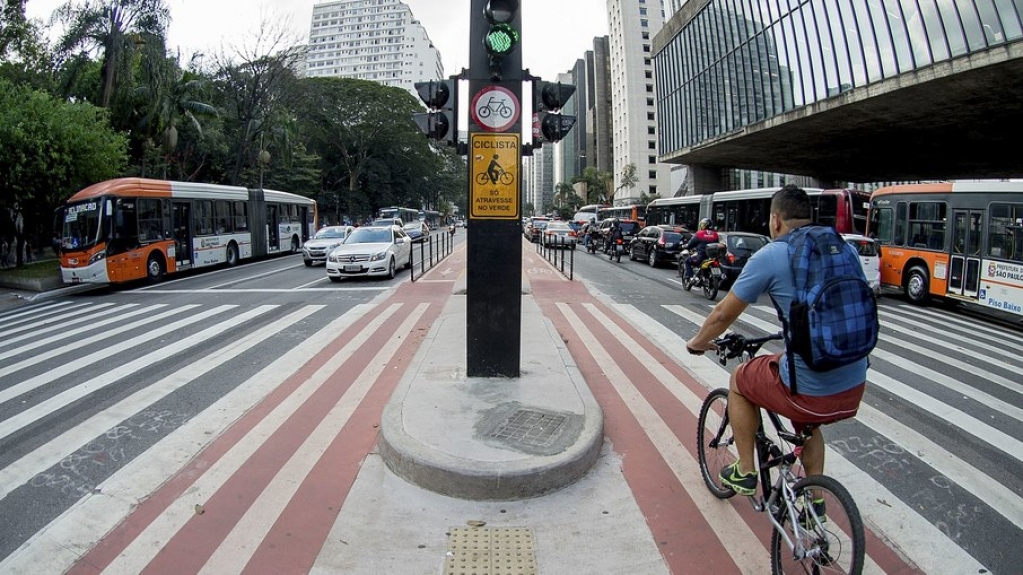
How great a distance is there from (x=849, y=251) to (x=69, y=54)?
3182 cm

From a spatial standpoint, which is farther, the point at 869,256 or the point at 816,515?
the point at 869,256

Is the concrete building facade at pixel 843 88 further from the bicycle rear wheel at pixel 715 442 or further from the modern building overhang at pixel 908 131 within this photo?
the bicycle rear wheel at pixel 715 442

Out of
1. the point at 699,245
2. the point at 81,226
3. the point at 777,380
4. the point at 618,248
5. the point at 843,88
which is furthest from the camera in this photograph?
the point at 843,88

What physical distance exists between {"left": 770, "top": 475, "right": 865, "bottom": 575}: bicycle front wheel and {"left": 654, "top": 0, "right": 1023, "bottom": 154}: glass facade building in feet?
75.6

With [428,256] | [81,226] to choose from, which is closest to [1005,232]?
[428,256]

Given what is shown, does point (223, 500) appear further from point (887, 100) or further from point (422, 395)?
point (887, 100)

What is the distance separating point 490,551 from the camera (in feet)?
10.7

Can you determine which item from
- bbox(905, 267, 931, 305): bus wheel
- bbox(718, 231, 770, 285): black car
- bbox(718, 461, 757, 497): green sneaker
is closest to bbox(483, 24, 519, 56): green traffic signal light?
bbox(718, 461, 757, 497): green sneaker

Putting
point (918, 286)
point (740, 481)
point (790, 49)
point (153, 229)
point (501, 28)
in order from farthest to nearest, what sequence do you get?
point (790, 49) → point (153, 229) → point (918, 286) → point (501, 28) → point (740, 481)

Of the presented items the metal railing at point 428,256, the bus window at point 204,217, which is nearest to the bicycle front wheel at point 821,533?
the metal railing at point 428,256

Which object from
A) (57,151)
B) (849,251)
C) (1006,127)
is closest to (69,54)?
(57,151)

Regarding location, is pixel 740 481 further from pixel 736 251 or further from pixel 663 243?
pixel 663 243

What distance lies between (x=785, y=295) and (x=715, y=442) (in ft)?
4.49

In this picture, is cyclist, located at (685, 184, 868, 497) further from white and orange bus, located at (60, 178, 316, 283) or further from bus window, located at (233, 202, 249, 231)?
bus window, located at (233, 202, 249, 231)
